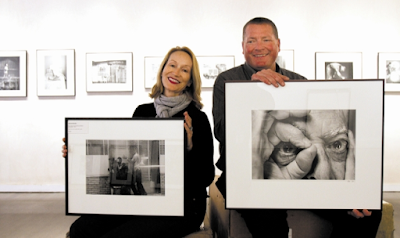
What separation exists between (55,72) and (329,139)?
15.2 feet

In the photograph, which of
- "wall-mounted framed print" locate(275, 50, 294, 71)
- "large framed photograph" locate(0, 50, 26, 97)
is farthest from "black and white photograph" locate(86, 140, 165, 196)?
"large framed photograph" locate(0, 50, 26, 97)

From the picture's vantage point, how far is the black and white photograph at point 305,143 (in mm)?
1331

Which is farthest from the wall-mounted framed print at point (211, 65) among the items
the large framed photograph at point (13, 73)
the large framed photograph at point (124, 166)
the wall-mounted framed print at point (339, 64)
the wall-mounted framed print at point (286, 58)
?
the large framed photograph at point (124, 166)

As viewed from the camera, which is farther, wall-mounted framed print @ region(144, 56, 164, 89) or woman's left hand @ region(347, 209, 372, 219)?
wall-mounted framed print @ region(144, 56, 164, 89)

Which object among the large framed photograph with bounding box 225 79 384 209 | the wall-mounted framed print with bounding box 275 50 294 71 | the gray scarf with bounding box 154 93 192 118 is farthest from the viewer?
the wall-mounted framed print with bounding box 275 50 294 71

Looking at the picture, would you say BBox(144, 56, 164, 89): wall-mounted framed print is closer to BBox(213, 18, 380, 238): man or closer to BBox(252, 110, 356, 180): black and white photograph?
BBox(213, 18, 380, 238): man

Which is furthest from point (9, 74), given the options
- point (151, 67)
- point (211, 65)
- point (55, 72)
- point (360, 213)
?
point (360, 213)

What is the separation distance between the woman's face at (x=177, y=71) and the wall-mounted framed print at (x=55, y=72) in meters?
3.35

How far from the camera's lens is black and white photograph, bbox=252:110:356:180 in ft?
4.37

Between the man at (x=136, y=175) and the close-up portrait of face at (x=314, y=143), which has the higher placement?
the close-up portrait of face at (x=314, y=143)

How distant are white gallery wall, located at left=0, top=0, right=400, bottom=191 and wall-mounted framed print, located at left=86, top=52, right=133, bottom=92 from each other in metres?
0.10

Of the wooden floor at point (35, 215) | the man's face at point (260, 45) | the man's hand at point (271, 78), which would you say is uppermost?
the man's face at point (260, 45)

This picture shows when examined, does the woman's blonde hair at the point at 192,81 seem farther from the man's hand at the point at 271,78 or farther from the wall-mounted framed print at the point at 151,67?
the wall-mounted framed print at the point at 151,67

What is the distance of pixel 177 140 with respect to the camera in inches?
57.6
